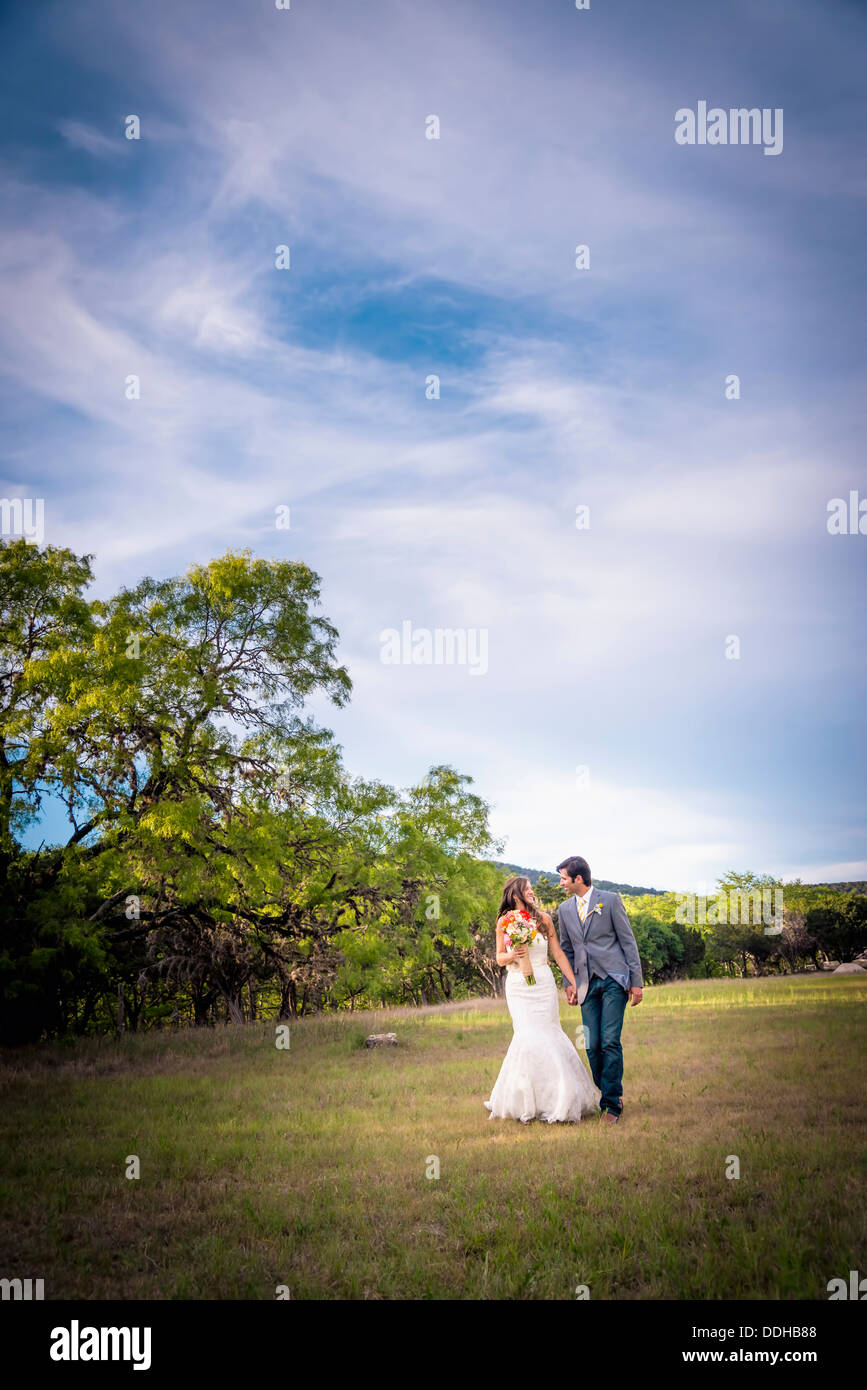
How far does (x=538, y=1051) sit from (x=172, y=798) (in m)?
11.7

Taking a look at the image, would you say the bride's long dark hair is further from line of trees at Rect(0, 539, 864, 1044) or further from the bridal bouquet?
line of trees at Rect(0, 539, 864, 1044)

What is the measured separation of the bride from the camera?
27.5ft

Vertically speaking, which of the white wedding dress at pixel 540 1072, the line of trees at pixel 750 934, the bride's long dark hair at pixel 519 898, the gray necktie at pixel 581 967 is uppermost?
the bride's long dark hair at pixel 519 898

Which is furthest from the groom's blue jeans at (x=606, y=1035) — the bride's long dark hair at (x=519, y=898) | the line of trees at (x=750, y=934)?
the line of trees at (x=750, y=934)

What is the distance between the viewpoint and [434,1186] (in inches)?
241

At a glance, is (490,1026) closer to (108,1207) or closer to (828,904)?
(108,1207)

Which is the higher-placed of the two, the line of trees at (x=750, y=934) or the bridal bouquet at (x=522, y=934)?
the bridal bouquet at (x=522, y=934)

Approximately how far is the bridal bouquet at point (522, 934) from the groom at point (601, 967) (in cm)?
37

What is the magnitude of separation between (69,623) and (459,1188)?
53.7ft

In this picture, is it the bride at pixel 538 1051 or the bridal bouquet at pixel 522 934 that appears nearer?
the bride at pixel 538 1051

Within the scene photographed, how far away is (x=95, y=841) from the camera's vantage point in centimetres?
1862

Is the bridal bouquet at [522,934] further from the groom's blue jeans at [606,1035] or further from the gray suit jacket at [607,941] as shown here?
the groom's blue jeans at [606,1035]

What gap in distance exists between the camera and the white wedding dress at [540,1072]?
328 inches

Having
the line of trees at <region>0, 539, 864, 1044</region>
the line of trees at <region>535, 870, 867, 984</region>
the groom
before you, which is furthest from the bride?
the line of trees at <region>535, 870, 867, 984</region>
